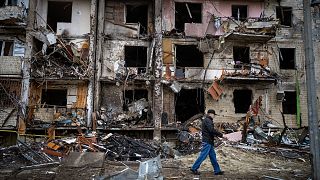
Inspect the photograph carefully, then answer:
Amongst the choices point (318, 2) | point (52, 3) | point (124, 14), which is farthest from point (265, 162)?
point (52, 3)

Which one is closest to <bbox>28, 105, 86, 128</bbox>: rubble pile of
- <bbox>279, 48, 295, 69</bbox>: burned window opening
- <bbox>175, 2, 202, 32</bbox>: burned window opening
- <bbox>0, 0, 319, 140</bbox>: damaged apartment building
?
<bbox>0, 0, 319, 140</bbox>: damaged apartment building

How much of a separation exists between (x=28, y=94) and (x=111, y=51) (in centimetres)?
619

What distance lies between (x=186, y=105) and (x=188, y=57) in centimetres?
376

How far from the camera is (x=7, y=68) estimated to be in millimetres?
20516

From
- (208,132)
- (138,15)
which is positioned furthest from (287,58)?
(208,132)

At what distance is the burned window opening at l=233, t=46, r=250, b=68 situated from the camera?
23.1 meters

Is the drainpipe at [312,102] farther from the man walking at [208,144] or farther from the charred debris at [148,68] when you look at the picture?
the charred debris at [148,68]

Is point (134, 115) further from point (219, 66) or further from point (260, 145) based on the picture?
point (260, 145)

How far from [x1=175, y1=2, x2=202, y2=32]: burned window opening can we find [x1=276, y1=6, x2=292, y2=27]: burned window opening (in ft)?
19.4

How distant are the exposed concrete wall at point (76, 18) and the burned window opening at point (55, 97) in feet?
13.6

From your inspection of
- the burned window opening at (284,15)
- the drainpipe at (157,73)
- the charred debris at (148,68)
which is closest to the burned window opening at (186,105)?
the charred debris at (148,68)

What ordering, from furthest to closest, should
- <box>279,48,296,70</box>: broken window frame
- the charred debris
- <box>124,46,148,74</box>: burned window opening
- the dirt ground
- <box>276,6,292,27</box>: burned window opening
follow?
1. <box>276,6,292,27</box>: burned window opening
2. <box>124,46,148,74</box>: burned window opening
3. <box>279,48,296,70</box>: broken window frame
4. the charred debris
5. the dirt ground

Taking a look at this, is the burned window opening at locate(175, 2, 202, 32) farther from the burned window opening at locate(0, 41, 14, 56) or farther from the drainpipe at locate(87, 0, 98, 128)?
the burned window opening at locate(0, 41, 14, 56)

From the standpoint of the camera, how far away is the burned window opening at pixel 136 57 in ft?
77.0
